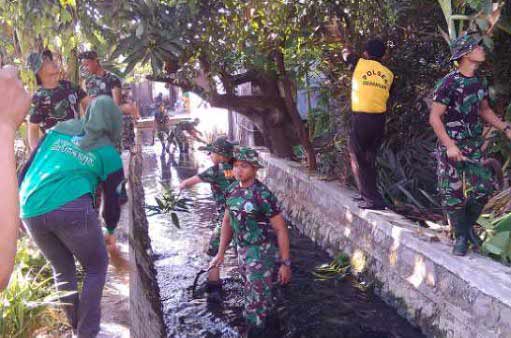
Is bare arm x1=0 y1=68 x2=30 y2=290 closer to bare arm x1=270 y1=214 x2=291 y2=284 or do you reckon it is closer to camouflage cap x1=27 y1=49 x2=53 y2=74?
bare arm x1=270 y1=214 x2=291 y2=284

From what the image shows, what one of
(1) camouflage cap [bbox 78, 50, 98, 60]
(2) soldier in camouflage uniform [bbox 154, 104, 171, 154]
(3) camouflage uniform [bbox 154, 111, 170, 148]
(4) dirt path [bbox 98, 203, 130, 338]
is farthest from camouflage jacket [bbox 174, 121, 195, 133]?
(4) dirt path [bbox 98, 203, 130, 338]

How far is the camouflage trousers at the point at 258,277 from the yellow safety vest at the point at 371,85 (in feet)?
7.43

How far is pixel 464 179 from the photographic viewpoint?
4.18 meters

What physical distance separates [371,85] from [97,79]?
3307 millimetres

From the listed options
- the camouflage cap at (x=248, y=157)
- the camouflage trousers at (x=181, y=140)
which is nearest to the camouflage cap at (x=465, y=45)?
the camouflage cap at (x=248, y=157)

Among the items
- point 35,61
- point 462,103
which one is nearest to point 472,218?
point 462,103

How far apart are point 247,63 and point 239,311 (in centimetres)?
427

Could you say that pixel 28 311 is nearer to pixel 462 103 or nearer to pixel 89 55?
pixel 89 55

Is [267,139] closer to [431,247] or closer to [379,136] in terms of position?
[379,136]

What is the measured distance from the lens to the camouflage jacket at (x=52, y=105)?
15.8ft

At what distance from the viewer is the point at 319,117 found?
323 inches

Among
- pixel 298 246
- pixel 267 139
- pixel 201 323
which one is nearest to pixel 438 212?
pixel 298 246

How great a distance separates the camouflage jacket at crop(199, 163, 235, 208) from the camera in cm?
554

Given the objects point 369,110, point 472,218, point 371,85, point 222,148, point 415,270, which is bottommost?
point 415,270
